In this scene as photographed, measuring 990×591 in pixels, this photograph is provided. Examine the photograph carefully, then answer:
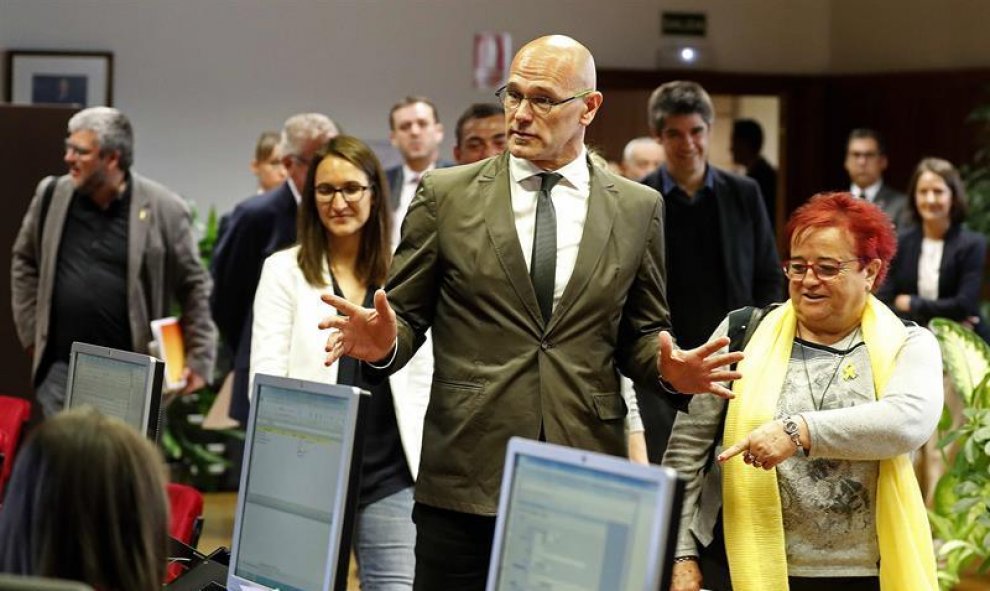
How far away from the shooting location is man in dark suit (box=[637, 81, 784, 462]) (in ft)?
16.8

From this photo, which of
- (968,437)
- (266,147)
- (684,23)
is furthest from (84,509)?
(684,23)

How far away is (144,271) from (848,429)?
3.32 metres

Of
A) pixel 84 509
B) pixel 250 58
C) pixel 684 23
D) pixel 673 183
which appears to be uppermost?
pixel 684 23

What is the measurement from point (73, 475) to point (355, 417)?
69 centimetres

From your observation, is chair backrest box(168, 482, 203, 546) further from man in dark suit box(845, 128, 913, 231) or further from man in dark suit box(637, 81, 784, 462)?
man in dark suit box(845, 128, 913, 231)

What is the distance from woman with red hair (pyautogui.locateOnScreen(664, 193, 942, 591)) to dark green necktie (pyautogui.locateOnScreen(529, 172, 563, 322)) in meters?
0.41

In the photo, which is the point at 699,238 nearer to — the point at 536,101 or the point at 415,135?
the point at 415,135

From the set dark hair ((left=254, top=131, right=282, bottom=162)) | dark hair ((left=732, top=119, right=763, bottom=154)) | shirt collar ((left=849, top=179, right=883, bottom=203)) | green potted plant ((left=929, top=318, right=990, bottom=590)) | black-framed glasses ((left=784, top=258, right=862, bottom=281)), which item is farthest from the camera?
dark hair ((left=732, top=119, right=763, bottom=154))

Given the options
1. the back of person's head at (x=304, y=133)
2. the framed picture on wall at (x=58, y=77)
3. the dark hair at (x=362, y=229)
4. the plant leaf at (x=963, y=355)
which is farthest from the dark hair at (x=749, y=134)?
the dark hair at (x=362, y=229)

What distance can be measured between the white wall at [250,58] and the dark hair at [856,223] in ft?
24.0

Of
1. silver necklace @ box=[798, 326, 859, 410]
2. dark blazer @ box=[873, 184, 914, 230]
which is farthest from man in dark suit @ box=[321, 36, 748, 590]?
dark blazer @ box=[873, 184, 914, 230]

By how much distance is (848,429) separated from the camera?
3.09m

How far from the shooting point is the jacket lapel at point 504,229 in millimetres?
3205

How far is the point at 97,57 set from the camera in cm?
1000
